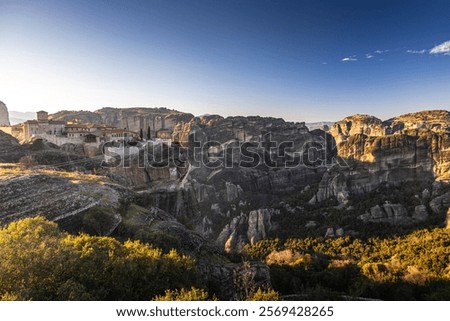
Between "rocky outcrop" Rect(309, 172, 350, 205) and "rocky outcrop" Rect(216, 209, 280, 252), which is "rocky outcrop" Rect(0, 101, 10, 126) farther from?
"rocky outcrop" Rect(309, 172, 350, 205)

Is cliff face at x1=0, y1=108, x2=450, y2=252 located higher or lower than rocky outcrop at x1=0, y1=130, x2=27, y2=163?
lower

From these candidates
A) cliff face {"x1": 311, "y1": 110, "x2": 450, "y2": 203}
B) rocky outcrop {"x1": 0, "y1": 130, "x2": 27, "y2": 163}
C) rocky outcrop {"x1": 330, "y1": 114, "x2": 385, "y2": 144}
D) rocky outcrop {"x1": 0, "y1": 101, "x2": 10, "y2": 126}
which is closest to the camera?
rocky outcrop {"x1": 0, "y1": 130, "x2": 27, "y2": 163}

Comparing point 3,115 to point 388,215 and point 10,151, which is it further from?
point 388,215

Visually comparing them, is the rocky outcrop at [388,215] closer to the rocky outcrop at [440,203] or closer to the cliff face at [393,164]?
the rocky outcrop at [440,203]

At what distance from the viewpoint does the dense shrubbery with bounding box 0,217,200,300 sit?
281 inches

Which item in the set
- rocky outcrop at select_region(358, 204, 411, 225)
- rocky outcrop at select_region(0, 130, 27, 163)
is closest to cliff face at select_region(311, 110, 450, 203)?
rocky outcrop at select_region(358, 204, 411, 225)

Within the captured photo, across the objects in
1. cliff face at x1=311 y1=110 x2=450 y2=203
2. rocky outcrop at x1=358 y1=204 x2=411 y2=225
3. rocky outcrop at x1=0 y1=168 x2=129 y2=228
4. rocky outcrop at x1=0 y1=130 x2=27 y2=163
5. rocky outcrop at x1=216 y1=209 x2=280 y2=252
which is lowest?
rocky outcrop at x1=216 y1=209 x2=280 y2=252

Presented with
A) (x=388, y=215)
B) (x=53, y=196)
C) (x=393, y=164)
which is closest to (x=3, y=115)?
(x=53, y=196)

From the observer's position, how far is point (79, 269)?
7773 mm

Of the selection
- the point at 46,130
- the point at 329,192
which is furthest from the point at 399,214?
the point at 46,130

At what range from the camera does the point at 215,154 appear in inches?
3607

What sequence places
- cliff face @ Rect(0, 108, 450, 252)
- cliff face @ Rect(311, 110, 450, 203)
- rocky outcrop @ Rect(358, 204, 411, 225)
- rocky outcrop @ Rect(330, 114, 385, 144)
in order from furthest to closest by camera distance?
rocky outcrop @ Rect(330, 114, 385, 144) < cliff face @ Rect(311, 110, 450, 203) < rocky outcrop @ Rect(358, 204, 411, 225) < cliff face @ Rect(0, 108, 450, 252)
